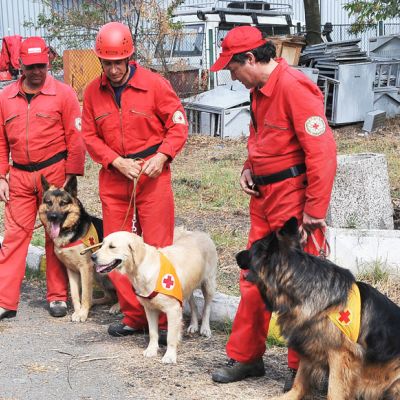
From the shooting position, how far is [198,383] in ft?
15.6

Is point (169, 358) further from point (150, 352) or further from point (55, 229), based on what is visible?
point (55, 229)

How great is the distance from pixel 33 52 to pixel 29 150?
0.85 m

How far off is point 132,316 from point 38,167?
1.60 metres

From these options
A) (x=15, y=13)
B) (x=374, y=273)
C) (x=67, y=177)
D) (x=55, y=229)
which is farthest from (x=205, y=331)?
(x=15, y=13)

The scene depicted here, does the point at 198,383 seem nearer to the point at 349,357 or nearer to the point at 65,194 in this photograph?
the point at 349,357

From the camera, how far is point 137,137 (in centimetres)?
551

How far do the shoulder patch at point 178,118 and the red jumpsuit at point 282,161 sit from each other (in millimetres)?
968

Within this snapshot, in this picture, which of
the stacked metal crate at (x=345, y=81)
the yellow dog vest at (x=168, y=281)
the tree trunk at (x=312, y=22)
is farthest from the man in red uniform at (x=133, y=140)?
the tree trunk at (x=312, y=22)

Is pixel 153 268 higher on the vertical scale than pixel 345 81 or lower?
lower

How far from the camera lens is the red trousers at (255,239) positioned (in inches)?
175

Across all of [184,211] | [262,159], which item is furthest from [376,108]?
[262,159]

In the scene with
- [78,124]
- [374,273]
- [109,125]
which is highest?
[109,125]

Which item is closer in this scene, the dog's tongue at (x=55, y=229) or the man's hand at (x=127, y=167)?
the man's hand at (x=127, y=167)

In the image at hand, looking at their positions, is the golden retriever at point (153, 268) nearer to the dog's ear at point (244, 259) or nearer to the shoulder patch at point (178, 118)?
the shoulder patch at point (178, 118)
